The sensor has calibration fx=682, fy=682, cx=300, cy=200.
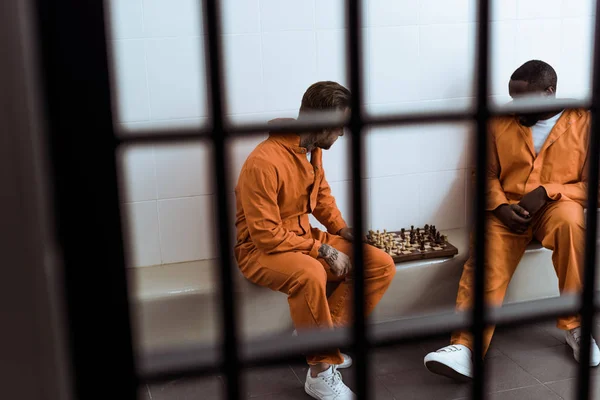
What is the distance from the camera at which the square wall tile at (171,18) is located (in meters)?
3.11

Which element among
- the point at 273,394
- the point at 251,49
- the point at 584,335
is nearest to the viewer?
the point at 584,335

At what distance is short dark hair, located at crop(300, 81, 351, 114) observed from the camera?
2.76 meters

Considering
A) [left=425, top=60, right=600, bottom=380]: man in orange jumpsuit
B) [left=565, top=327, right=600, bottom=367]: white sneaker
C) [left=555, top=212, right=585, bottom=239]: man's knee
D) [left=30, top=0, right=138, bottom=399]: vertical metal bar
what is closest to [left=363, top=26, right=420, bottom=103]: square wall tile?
[left=425, top=60, right=600, bottom=380]: man in orange jumpsuit

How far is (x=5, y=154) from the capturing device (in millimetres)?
674

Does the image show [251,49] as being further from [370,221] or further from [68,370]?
→ [68,370]

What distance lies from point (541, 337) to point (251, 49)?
6.39 ft

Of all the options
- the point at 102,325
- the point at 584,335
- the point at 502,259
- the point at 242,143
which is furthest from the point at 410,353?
the point at 102,325

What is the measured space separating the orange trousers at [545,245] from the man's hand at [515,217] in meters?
0.05

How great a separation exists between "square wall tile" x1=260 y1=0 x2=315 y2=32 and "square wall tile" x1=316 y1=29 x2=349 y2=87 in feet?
0.29

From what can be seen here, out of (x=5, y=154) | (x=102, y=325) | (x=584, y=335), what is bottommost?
(x=584, y=335)

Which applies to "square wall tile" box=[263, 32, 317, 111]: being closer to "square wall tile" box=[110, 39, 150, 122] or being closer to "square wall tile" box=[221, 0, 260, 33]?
"square wall tile" box=[221, 0, 260, 33]

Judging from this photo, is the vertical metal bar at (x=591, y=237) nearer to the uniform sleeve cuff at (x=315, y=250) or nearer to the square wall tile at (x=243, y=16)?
the uniform sleeve cuff at (x=315, y=250)

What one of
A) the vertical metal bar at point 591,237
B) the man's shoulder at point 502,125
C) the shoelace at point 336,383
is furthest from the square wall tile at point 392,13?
the vertical metal bar at point 591,237

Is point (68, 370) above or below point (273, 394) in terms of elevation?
above
